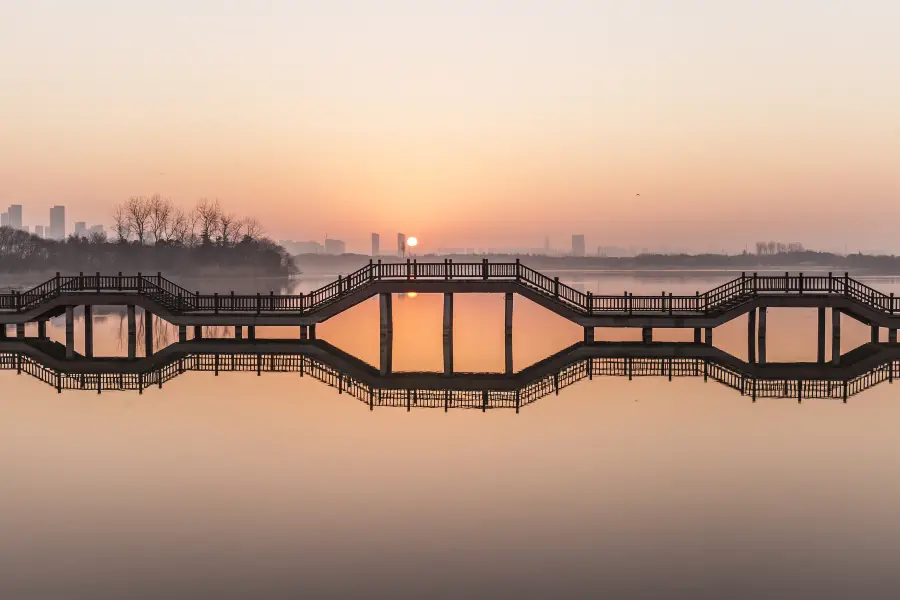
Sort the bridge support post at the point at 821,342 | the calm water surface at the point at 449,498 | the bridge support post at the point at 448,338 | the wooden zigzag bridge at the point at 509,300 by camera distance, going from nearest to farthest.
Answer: the calm water surface at the point at 449,498 → the bridge support post at the point at 448,338 → the wooden zigzag bridge at the point at 509,300 → the bridge support post at the point at 821,342

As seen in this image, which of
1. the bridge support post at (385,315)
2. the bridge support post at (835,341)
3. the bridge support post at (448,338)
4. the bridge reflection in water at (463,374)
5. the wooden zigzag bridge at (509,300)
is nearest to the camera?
the bridge reflection in water at (463,374)

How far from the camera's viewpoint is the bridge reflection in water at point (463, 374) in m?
34.4

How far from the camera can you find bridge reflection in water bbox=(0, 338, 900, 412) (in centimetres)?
3441

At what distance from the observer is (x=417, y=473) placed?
2211 centimetres

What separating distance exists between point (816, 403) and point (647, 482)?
1431 cm

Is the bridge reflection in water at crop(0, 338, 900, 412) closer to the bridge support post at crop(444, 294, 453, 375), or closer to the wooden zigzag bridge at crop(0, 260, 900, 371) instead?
the wooden zigzag bridge at crop(0, 260, 900, 371)

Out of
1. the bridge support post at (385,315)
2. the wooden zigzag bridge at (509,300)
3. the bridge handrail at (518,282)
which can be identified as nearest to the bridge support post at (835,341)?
the wooden zigzag bridge at (509,300)

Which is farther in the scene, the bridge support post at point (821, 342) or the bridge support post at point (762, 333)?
the bridge support post at point (821, 342)

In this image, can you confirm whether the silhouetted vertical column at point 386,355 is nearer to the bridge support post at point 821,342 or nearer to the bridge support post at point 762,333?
the bridge support post at point 762,333

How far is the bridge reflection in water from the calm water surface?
197 cm

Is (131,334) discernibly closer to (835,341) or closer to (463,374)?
(463,374)

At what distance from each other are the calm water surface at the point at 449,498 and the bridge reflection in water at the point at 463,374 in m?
1.97

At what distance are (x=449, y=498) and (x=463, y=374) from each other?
2026 cm

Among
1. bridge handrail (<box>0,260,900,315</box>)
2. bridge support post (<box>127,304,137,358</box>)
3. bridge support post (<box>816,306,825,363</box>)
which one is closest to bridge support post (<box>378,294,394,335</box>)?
bridge handrail (<box>0,260,900,315</box>)
